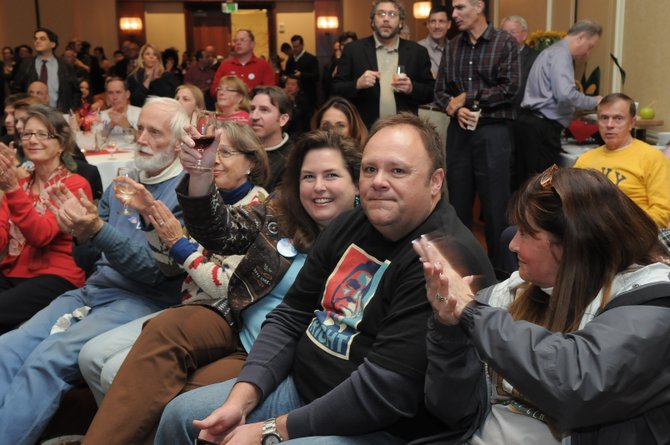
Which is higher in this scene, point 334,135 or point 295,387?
point 334,135

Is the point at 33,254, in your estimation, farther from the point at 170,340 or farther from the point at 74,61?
the point at 74,61

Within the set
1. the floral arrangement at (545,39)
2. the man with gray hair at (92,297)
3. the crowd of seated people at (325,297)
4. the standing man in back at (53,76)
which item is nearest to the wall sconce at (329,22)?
the standing man in back at (53,76)

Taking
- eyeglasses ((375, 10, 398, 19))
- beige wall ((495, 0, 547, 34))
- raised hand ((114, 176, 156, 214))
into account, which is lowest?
raised hand ((114, 176, 156, 214))

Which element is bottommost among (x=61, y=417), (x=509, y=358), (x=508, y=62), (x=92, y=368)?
(x=61, y=417)

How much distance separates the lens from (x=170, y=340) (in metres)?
2.28

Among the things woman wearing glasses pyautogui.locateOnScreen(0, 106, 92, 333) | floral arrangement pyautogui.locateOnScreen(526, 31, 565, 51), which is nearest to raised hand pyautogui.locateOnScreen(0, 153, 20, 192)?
woman wearing glasses pyautogui.locateOnScreen(0, 106, 92, 333)

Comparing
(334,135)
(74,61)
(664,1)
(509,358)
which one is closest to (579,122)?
(664,1)

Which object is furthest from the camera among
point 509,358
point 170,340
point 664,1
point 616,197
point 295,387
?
point 664,1

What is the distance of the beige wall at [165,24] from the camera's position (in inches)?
674

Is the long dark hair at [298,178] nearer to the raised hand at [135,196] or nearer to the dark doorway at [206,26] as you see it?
the raised hand at [135,196]

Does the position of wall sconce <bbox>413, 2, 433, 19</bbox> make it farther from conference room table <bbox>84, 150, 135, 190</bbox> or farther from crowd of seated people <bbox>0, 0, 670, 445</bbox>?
crowd of seated people <bbox>0, 0, 670, 445</bbox>

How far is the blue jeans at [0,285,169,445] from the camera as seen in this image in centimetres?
257

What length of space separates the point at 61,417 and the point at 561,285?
7.57ft

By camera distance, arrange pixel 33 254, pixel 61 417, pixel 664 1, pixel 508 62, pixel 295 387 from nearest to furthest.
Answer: pixel 295 387 < pixel 61 417 < pixel 33 254 < pixel 508 62 < pixel 664 1
